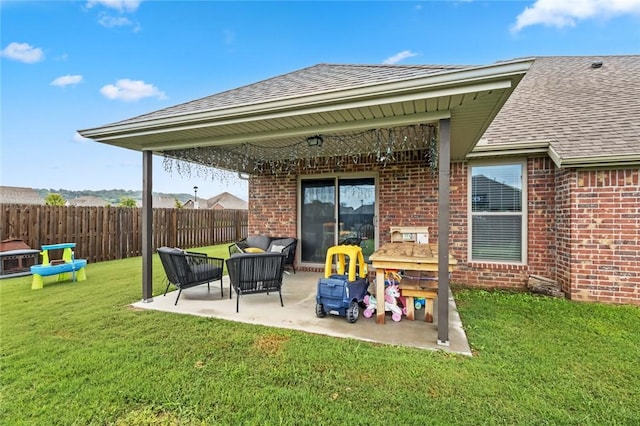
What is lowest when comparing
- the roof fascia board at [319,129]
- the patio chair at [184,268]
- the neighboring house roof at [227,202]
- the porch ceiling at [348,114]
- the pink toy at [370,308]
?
the pink toy at [370,308]

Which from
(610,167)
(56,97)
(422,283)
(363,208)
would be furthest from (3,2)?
(56,97)

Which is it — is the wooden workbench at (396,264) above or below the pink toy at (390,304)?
above

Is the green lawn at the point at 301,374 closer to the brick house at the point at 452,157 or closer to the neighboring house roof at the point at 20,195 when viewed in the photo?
the brick house at the point at 452,157

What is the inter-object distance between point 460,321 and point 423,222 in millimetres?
2688

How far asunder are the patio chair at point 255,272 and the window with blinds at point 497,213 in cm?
395

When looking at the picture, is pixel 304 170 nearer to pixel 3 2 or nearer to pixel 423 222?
pixel 423 222

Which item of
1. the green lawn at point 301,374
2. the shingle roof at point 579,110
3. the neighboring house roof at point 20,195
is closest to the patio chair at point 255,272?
the green lawn at point 301,374

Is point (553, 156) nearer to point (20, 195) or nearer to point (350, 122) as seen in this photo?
point (350, 122)

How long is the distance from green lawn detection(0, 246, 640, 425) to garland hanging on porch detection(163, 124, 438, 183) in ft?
9.08

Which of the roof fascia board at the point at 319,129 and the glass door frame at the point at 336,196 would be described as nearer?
the roof fascia board at the point at 319,129

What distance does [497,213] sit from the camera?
561cm

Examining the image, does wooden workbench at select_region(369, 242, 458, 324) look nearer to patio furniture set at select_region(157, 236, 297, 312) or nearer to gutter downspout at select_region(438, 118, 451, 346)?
gutter downspout at select_region(438, 118, 451, 346)

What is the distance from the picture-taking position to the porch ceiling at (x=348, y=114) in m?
2.63

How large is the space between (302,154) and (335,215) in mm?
1650
